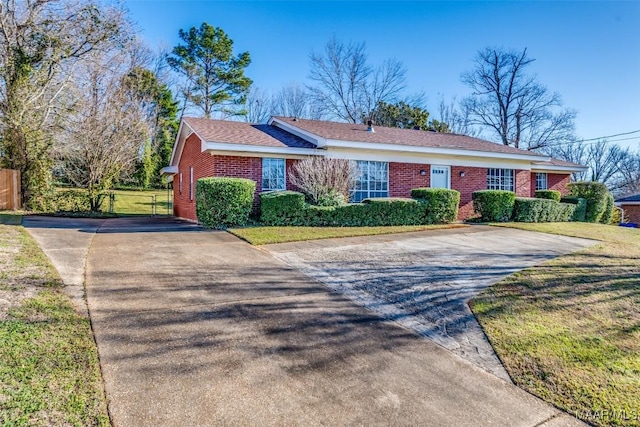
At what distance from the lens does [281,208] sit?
11.8 meters

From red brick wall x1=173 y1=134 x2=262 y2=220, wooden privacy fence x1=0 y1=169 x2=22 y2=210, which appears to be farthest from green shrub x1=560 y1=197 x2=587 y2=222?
wooden privacy fence x1=0 y1=169 x2=22 y2=210

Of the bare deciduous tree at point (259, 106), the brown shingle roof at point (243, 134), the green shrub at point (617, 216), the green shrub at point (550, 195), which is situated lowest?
the green shrub at point (617, 216)

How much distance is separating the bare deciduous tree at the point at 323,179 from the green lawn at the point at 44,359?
8.59 metres

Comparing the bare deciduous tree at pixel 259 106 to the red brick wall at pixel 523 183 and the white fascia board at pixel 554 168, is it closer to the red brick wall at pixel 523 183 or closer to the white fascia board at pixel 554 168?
the white fascia board at pixel 554 168

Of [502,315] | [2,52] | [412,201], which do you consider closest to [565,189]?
[412,201]

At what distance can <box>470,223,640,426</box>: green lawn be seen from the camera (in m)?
3.26

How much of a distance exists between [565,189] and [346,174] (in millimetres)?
15308

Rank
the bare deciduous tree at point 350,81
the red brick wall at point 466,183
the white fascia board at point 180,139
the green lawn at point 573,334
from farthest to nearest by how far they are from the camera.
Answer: the bare deciduous tree at point 350,81 → the red brick wall at point 466,183 → the white fascia board at point 180,139 → the green lawn at point 573,334

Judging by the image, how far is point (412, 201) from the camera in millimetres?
13359

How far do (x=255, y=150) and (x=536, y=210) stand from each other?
1138 centimetres

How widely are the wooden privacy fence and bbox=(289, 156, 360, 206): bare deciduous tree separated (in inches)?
505

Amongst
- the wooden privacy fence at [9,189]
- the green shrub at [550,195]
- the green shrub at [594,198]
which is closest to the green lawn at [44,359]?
the wooden privacy fence at [9,189]

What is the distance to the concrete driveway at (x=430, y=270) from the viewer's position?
450 centimetres

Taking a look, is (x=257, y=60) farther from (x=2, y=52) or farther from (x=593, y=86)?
(x=593, y=86)
